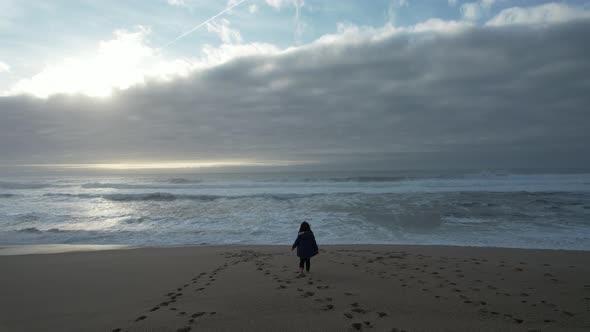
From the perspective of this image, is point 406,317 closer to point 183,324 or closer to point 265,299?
point 265,299

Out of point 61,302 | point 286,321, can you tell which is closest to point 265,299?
point 286,321

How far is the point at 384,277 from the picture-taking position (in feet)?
20.0

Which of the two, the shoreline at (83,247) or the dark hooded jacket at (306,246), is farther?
the shoreline at (83,247)

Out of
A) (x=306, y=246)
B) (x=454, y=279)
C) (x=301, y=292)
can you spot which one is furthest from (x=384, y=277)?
(x=301, y=292)

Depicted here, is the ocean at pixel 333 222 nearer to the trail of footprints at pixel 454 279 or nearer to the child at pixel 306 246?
the trail of footprints at pixel 454 279

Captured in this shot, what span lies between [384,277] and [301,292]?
196 cm

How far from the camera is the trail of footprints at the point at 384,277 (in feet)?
14.0

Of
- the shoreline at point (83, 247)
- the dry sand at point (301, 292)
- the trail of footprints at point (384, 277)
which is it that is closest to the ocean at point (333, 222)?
the shoreline at point (83, 247)

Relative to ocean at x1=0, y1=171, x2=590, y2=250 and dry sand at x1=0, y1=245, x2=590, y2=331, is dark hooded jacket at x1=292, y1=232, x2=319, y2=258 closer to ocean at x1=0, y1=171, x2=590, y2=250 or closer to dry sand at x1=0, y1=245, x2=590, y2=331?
dry sand at x1=0, y1=245, x2=590, y2=331

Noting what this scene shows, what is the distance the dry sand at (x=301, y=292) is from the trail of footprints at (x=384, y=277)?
0.8 inches

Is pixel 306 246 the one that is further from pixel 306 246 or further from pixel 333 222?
pixel 333 222

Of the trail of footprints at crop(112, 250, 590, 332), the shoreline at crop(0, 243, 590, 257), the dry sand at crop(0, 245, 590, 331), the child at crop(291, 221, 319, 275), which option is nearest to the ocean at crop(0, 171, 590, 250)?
the shoreline at crop(0, 243, 590, 257)

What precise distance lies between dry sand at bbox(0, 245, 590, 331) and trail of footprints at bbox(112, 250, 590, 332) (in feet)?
0.07

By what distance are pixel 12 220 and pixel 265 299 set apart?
18.1 metres
